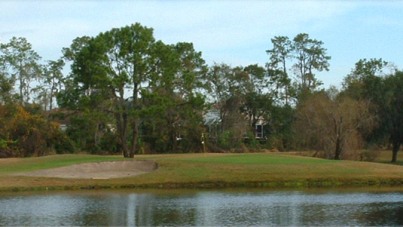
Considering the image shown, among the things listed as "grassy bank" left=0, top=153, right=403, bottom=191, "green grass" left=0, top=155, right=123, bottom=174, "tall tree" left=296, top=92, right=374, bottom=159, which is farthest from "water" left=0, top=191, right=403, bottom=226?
"tall tree" left=296, top=92, right=374, bottom=159

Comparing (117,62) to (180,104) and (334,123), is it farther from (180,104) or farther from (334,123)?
(334,123)

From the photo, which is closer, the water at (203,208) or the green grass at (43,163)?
the water at (203,208)

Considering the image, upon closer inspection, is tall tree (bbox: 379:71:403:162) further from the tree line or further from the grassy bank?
the grassy bank

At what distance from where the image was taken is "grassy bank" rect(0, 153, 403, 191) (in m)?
42.4

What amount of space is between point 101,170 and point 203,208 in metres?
20.3

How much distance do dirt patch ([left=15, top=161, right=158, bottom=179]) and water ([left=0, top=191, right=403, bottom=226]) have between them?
25.7ft

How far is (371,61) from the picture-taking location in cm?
10456

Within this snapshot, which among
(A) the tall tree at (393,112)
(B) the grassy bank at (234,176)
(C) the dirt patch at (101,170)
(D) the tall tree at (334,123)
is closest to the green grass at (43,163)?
(B) the grassy bank at (234,176)

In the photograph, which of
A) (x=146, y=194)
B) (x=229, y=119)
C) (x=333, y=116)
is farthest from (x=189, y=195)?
(x=229, y=119)

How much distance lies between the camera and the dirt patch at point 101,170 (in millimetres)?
46062

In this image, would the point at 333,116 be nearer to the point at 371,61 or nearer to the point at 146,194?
the point at 146,194

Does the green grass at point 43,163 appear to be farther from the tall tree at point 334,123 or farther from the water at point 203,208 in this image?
the tall tree at point 334,123

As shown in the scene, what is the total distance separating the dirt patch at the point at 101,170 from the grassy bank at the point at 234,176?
1297mm

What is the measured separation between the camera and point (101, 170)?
49062mm
